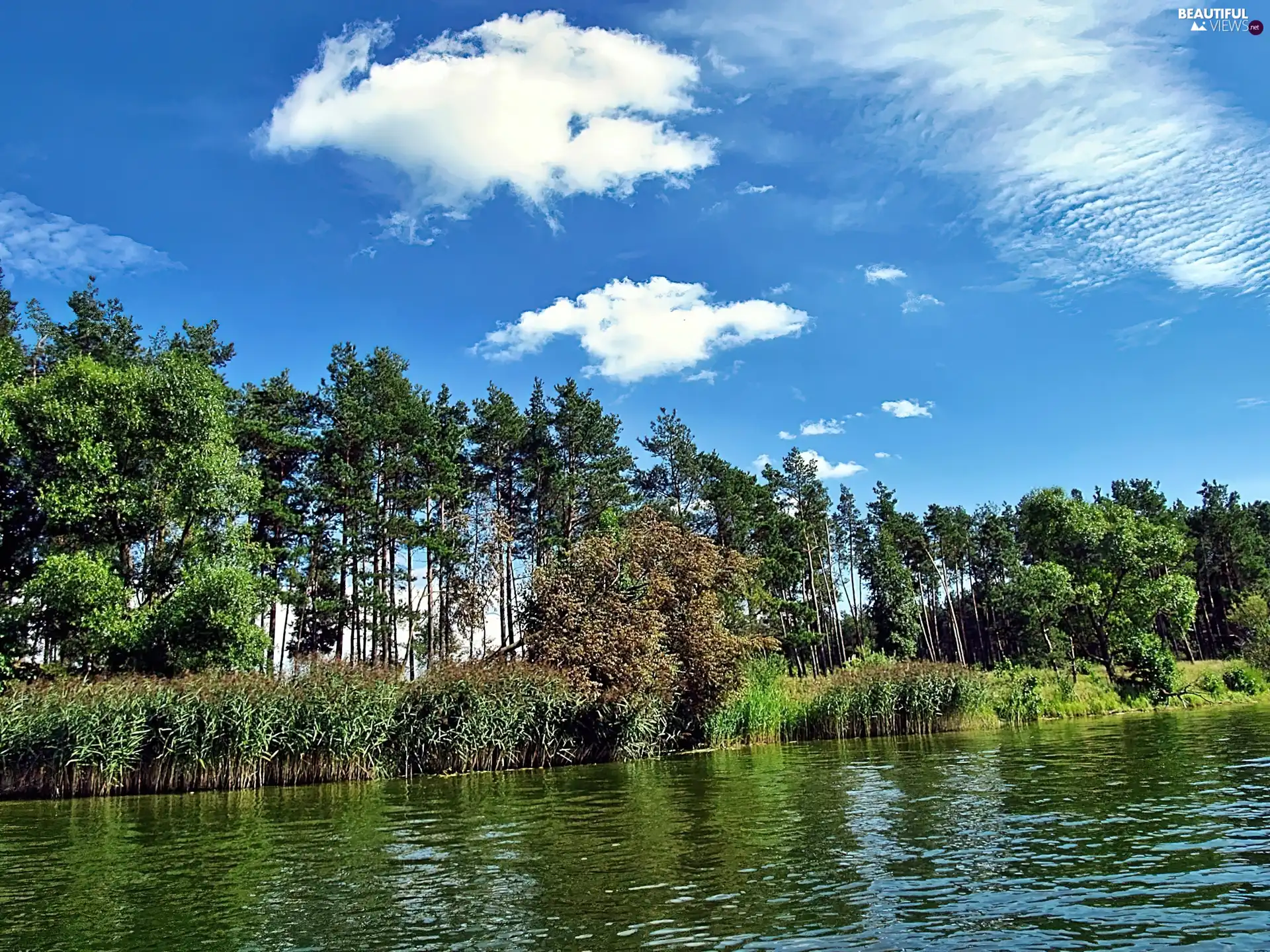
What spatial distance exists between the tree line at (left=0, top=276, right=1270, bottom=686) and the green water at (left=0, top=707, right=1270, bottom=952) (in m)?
14.3

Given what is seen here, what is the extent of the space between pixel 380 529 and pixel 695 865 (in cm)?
3967

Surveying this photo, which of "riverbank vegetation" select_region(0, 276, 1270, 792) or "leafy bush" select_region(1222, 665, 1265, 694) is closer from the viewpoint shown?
"riverbank vegetation" select_region(0, 276, 1270, 792)

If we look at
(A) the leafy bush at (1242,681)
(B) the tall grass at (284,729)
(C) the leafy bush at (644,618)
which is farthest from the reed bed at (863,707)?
(A) the leafy bush at (1242,681)

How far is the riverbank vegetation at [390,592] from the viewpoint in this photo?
86.9 feet

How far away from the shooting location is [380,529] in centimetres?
4831

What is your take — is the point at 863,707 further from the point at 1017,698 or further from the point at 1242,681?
the point at 1242,681

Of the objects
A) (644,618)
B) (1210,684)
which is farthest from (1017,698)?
(644,618)

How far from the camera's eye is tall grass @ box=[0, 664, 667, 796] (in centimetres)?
2356

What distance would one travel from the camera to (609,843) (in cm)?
1365

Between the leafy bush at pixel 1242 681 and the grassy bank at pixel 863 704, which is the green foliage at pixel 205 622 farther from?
the leafy bush at pixel 1242 681

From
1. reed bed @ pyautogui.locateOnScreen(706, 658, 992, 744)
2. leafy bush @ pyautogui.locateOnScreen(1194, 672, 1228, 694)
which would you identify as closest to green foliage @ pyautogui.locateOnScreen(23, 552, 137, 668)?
reed bed @ pyautogui.locateOnScreen(706, 658, 992, 744)

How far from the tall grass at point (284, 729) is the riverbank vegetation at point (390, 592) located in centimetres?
8

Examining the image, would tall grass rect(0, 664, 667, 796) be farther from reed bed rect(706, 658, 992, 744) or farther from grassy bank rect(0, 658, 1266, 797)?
reed bed rect(706, 658, 992, 744)

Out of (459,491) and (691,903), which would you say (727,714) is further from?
(691,903)
